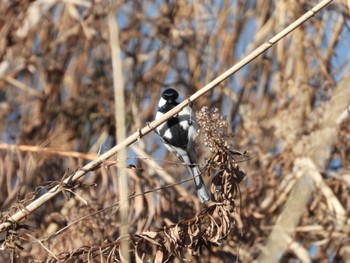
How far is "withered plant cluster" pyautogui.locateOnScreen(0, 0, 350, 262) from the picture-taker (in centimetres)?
355

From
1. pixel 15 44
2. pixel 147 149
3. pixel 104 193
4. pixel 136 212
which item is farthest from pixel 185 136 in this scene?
pixel 15 44

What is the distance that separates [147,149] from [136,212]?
0.95m

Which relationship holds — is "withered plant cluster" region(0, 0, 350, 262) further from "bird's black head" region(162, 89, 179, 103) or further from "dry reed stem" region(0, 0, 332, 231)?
"dry reed stem" region(0, 0, 332, 231)

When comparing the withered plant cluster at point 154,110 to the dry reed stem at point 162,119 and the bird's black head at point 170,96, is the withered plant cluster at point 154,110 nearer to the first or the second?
the bird's black head at point 170,96

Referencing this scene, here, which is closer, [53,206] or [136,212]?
[136,212]

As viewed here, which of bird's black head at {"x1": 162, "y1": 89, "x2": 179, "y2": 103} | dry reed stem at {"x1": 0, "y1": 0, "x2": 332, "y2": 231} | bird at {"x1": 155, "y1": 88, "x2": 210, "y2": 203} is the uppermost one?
bird's black head at {"x1": 162, "y1": 89, "x2": 179, "y2": 103}

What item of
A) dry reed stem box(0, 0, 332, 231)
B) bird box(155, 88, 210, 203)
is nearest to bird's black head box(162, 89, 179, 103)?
bird box(155, 88, 210, 203)

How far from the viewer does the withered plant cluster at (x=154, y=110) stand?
11.6 ft

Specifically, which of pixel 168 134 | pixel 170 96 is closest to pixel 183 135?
pixel 168 134

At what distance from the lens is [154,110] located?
452cm

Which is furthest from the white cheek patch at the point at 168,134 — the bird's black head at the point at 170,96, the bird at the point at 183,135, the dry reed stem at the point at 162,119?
the dry reed stem at the point at 162,119

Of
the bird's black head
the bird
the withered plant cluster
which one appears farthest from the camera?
the withered plant cluster

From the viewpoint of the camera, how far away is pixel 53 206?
405 centimetres

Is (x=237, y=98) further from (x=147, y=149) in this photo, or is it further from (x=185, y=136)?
(x=185, y=136)
